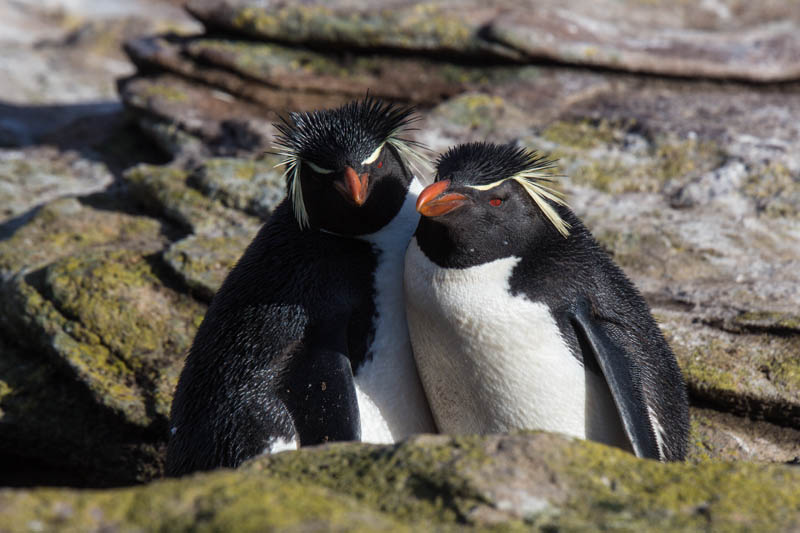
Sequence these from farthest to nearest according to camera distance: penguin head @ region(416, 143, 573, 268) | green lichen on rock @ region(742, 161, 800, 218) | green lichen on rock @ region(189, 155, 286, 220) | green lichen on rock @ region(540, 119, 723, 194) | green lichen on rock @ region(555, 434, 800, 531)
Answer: green lichen on rock @ region(540, 119, 723, 194) → green lichen on rock @ region(189, 155, 286, 220) → green lichen on rock @ region(742, 161, 800, 218) → penguin head @ region(416, 143, 573, 268) → green lichen on rock @ region(555, 434, 800, 531)

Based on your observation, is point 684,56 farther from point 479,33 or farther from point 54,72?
point 54,72

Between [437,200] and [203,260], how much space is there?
1902mm

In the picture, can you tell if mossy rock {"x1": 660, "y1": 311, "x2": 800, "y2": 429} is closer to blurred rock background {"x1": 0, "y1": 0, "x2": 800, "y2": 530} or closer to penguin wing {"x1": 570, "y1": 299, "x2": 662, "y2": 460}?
blurred rock background {"x1": 0, "y1": 0, "x2": 800, "y2": 530}

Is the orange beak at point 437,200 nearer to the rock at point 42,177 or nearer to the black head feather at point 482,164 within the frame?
the black head feather at point 482,164

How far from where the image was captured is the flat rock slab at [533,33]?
603 centimetres

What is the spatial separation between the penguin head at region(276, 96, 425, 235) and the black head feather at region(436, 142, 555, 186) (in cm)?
30

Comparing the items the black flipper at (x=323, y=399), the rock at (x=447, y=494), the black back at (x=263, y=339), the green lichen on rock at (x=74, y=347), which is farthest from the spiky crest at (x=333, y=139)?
the green lichen on rock at (x=74, y=347)

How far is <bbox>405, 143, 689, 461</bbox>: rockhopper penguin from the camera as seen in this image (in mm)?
2811

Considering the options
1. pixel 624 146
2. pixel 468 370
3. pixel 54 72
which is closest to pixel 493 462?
pixel 468 370

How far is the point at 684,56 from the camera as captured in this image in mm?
6051

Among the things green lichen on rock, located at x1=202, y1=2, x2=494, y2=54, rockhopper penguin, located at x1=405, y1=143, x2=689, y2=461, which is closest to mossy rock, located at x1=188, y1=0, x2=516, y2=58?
green lichen on rock, located at x1=202, y1=2, x2=494, y2=54

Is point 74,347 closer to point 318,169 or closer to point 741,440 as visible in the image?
point 318,169

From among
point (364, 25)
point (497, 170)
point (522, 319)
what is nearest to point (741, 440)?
point (522, 319)

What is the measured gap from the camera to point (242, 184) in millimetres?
4867
